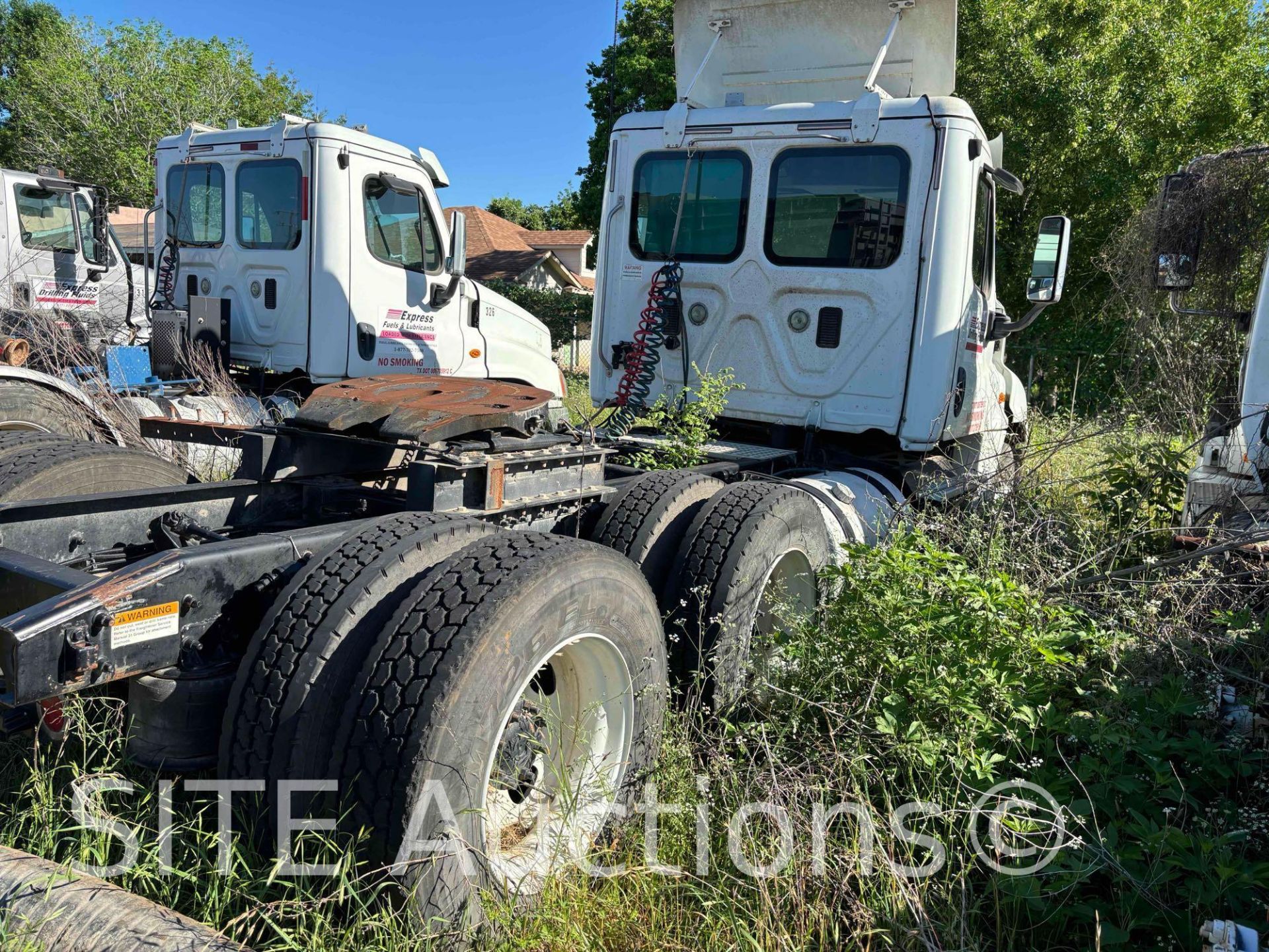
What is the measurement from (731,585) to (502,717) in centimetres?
144

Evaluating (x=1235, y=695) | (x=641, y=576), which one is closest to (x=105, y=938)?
(x=641, y=576)

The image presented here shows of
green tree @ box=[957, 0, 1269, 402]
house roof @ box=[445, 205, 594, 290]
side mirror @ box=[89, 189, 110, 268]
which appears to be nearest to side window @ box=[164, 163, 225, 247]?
side mirror @ box=[89, 189, 110, 268]

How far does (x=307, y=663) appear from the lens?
2334 millimetres

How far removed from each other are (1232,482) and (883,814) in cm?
304

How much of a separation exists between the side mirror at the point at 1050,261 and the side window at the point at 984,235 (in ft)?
1.05

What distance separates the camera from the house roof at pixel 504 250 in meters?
40.9

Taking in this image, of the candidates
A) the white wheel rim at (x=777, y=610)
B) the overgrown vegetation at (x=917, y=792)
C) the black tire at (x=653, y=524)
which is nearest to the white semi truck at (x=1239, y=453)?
the overgrown vegetation at (x=917, y=792)

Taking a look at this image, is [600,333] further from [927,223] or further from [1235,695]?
[1235,695]

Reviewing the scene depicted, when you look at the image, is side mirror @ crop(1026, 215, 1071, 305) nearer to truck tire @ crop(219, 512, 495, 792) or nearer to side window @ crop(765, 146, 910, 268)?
side window @ crop(765, 146, 910, 268)

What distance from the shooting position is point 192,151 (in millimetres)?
8172

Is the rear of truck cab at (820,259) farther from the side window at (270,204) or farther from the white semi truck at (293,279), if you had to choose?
the side window at (270,204)

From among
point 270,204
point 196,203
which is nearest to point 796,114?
point 270,204

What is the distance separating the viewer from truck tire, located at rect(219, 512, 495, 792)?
229 cm

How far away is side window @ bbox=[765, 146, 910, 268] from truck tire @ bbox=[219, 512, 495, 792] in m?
3.50
